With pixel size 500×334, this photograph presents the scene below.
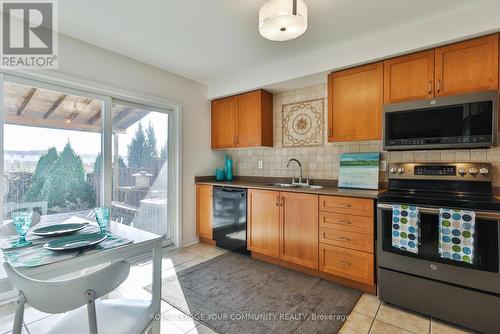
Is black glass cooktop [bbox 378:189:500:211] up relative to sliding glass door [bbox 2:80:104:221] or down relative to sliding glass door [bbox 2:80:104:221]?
down

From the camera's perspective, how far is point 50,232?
53.4 inches

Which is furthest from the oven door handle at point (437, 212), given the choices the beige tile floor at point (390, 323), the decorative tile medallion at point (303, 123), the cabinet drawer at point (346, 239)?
the decorative tile medallion at point (303, 123)

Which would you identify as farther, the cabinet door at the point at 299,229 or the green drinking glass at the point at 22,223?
the cabinet door at the point at 299,229

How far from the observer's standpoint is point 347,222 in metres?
2.27

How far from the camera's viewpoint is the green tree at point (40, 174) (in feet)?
7.30

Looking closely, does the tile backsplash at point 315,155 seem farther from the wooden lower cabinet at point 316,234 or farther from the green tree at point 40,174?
the green tree at point 40,174

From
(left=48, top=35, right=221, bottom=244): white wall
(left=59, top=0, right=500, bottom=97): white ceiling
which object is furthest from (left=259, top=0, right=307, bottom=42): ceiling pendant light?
(left=48, top=35, right=221, bottom=244): white wall

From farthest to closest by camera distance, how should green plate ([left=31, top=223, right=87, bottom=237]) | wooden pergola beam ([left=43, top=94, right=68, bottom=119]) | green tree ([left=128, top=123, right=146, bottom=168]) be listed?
green tree ([left=128, top=123, right=146, bottom=168]) < wooden pergola beam ([left=43, top=94, right=68, bottom=119]) < green plate ([left=31, top=223, right=87, bottom=237])

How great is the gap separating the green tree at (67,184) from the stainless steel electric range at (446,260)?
286 centimetres

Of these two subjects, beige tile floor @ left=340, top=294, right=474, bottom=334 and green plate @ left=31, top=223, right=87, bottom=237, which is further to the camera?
beige tile floor @ left=340, top=294, right=474, bottom=334

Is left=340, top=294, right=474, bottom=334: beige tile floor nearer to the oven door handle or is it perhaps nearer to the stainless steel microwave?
the oven door handle

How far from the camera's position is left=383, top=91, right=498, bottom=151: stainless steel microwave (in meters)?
1.88

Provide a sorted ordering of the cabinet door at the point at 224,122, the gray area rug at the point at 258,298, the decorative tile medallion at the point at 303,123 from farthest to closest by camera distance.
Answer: the cabinet door at the point at 224,122 < the decorative tile medallion at the point at 303,123 < the gray area rug at the point at 258,298

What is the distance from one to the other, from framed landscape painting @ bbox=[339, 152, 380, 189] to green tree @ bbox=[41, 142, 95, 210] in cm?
277
